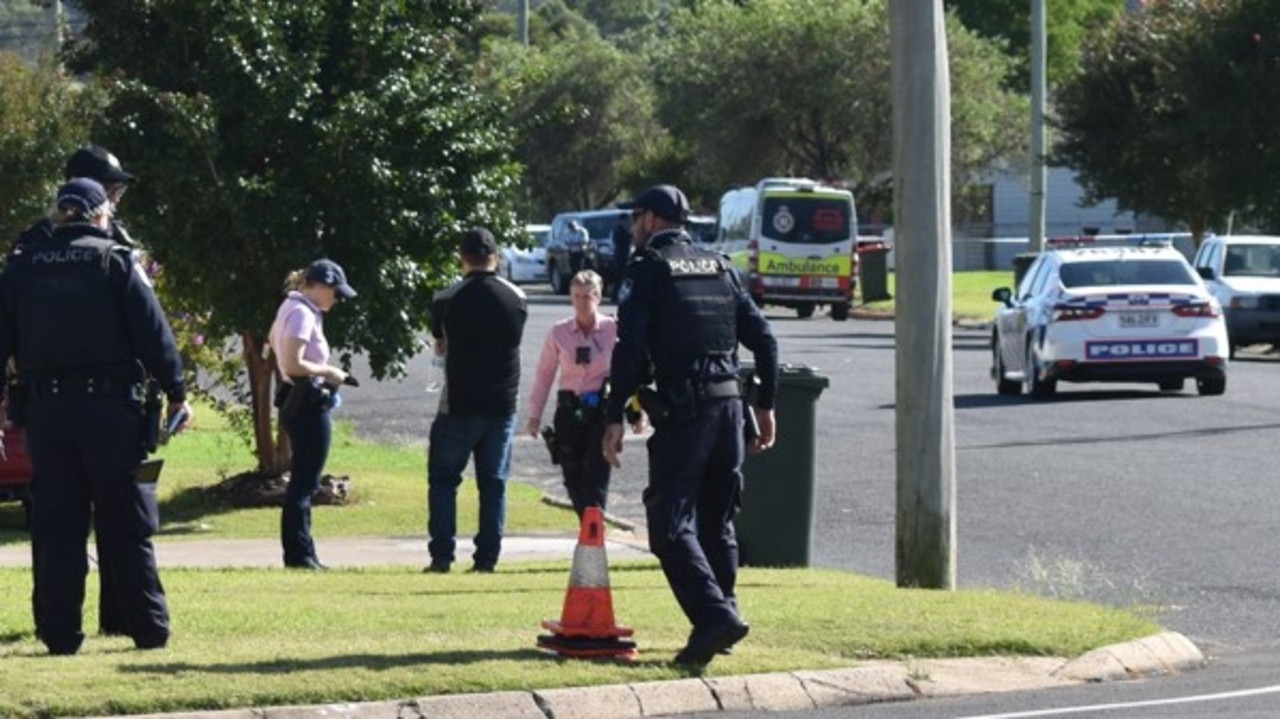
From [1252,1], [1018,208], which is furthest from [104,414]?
[1018,208]

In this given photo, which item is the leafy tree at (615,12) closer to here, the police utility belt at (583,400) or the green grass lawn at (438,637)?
the police utility belt at (583,400)

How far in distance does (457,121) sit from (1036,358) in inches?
392

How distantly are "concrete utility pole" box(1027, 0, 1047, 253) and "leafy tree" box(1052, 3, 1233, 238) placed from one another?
244 centimetres

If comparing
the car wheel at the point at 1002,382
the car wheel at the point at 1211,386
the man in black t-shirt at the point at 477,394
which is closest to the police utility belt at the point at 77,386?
the man in black t-shirt at the point at 477,394

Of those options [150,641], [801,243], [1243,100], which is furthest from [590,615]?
[801,243]

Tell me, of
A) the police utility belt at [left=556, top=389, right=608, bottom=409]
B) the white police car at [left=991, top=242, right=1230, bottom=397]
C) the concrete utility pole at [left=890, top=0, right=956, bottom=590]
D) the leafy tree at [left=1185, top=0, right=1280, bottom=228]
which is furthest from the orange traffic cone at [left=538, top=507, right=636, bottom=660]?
the leafy tree at [left=1185, top=0, right=1280, bottom=228]

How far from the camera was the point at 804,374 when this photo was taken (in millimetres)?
14938

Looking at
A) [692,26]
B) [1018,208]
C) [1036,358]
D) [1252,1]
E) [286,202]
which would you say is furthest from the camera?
[1018,208]

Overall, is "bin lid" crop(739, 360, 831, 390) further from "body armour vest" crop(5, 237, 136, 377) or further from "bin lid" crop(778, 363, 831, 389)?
"body armour vest" crop(5, 237, 136, 377)

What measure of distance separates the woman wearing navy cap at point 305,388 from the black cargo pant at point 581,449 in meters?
1.27

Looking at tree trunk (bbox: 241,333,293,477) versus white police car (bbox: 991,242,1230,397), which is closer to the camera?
tree trunk (bbox: 241,333,293,477)

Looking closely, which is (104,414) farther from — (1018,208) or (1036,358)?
(1018,208)

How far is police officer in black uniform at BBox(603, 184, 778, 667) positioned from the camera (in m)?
10.2

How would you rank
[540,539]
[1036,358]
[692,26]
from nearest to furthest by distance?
[540,539] < [1036,358] < [692,26]
